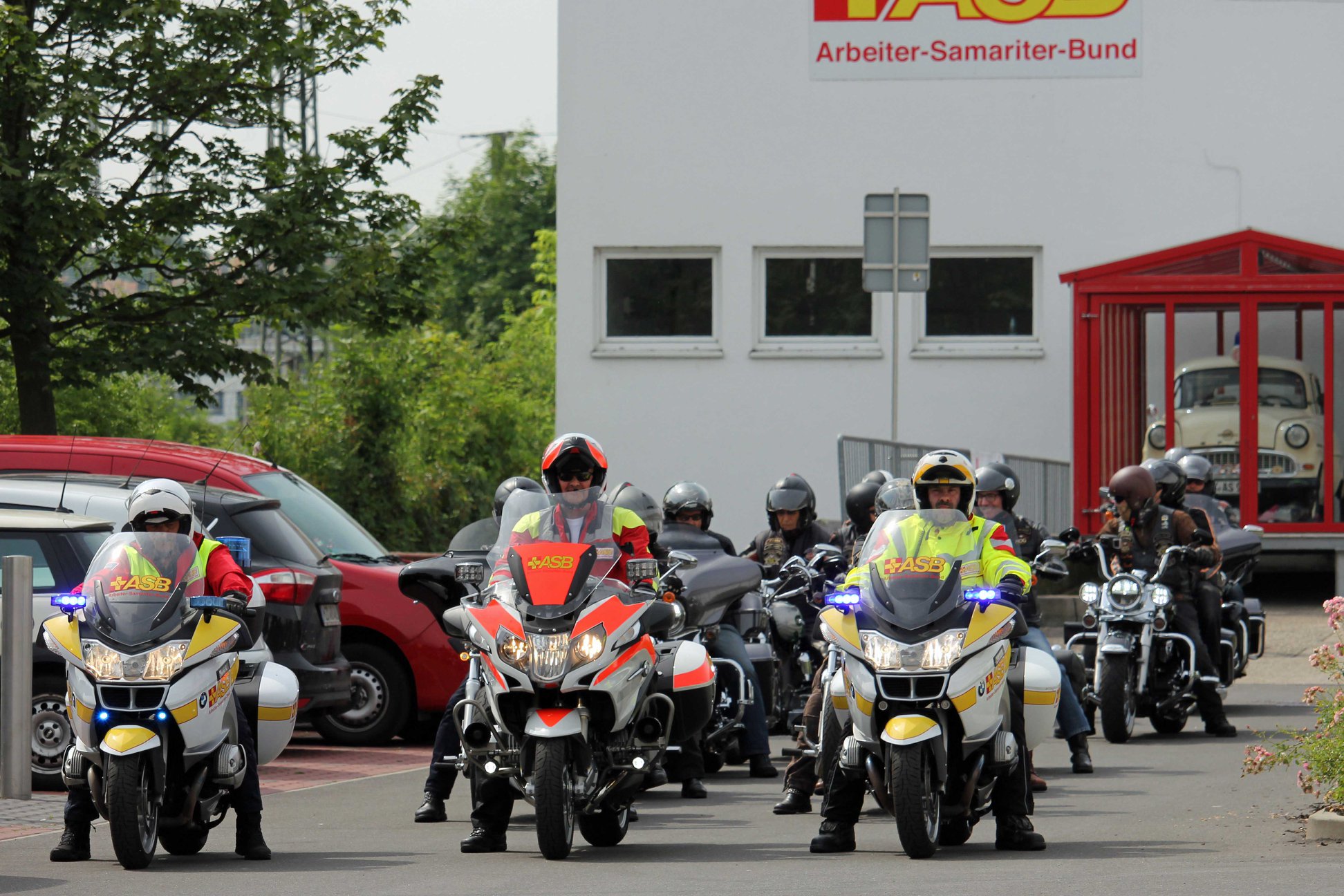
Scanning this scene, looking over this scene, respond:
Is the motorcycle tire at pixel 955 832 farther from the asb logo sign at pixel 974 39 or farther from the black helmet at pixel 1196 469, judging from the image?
the asb logo sign at pixel 974 39

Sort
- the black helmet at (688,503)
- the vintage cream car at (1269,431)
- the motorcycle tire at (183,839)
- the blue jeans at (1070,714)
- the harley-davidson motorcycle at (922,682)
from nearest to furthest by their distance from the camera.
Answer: the harley-davidson motorcycle at (922,682) → the motorcycle tire at (183,839) → the blue jeans at (1070,714) → the black helmet at (688,503) → the vintage cream car at (1269,431)

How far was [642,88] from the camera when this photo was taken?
25.1 m

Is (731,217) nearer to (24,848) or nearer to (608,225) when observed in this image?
(608,225)

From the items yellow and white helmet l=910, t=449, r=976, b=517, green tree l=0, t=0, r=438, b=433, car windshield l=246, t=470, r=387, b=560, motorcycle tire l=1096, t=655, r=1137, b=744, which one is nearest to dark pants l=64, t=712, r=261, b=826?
yellow and white helmet l=910, t=449, r=976, b=517

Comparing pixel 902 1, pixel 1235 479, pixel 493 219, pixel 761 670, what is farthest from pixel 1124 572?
pixel 493 219

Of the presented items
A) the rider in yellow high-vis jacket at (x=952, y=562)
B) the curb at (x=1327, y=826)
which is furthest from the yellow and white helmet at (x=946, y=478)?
the curb at (x=1327, y=826)

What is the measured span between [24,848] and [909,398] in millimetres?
16998

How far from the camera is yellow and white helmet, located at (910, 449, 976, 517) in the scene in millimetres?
8711

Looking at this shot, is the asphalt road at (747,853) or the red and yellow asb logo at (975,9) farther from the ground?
the red and yellow asb logo at (975,9)

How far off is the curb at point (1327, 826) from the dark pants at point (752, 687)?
11.4ft

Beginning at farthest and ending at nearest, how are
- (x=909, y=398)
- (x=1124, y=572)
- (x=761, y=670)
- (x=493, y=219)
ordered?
1. (x=493, y=219)
2. (x=909, y=398)
3. (x=1124, y=572)
4. (x=761, y=670)

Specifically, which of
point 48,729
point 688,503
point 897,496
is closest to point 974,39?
point 688,503

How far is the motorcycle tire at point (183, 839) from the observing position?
8703 mm

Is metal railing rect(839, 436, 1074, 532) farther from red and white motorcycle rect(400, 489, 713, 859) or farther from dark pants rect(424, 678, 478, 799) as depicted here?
red and white motorcycle rect(400, 489, 713, 859)
